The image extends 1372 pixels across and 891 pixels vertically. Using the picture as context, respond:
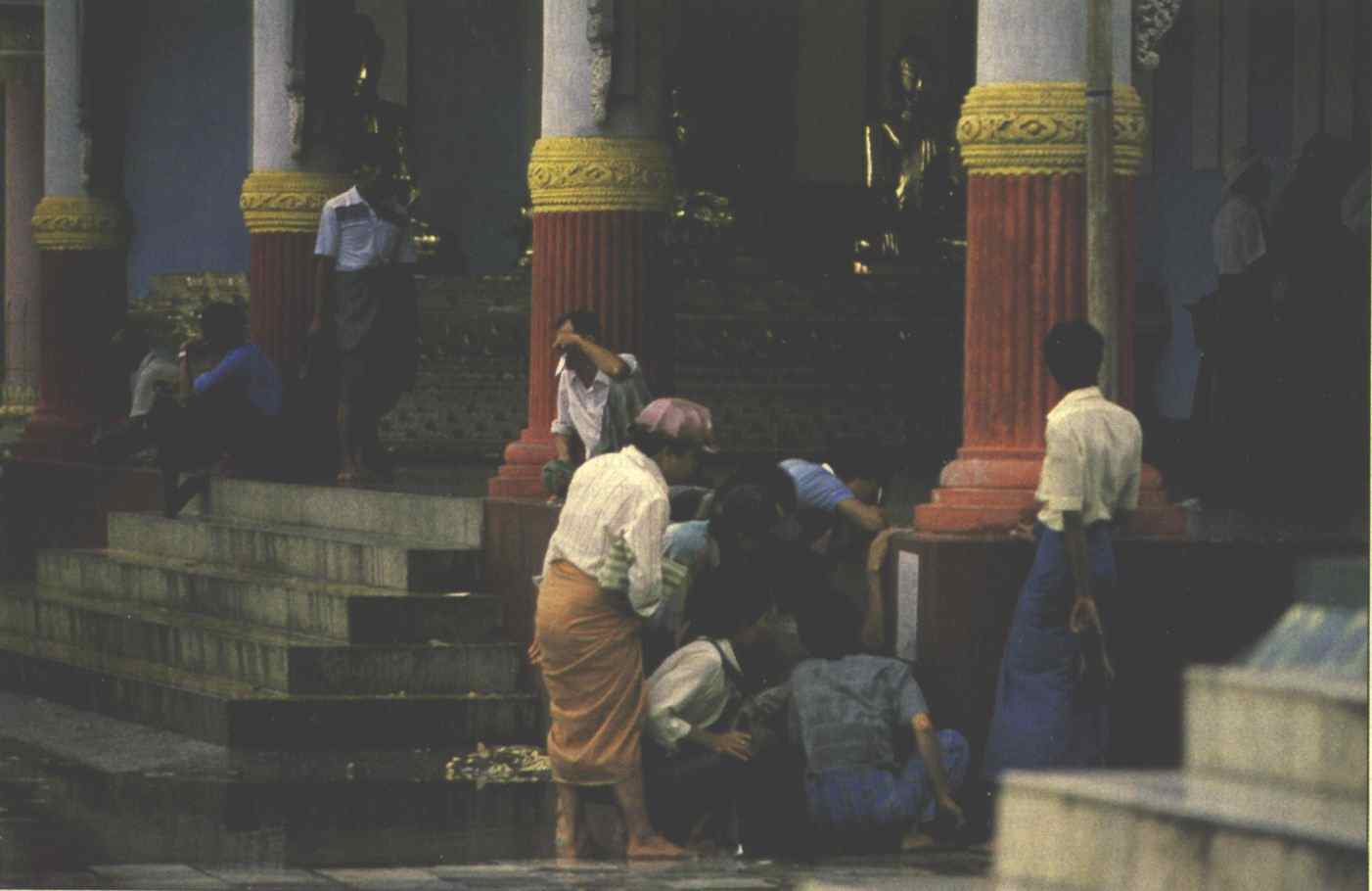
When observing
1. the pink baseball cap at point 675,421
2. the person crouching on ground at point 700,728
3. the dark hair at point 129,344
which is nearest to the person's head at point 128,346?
the dark hair at point 129,344

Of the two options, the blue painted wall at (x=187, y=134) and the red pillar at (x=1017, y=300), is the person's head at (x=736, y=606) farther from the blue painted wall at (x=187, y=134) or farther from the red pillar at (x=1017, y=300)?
the blue painted wall at (x=187, y=134)

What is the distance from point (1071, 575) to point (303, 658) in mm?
4063

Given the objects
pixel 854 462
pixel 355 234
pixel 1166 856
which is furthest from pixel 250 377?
pixel 1166 856

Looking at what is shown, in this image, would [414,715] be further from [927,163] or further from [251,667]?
[927,163]

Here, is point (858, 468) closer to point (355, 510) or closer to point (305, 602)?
point (305, 602)

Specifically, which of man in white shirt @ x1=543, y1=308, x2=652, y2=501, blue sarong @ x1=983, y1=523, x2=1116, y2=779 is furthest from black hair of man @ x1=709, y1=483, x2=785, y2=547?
man in white shirt @ x1=543, y1=308, x2=652, y2=501

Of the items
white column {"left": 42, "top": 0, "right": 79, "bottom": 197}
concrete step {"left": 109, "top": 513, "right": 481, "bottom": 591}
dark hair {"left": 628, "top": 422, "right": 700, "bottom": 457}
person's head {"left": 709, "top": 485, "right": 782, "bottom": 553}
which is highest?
white column {"left": 42, "top": 0, "right": 79, "bottom": 197}

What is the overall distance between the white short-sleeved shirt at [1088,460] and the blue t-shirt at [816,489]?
122cm

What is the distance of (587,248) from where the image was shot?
15148 millimetres

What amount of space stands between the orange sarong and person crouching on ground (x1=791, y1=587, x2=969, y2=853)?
0.59m

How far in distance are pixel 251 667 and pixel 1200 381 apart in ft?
15.5

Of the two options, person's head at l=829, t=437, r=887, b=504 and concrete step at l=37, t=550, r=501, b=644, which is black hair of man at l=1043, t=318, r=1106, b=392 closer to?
person's head at l=829, t=437, r=887, b=504

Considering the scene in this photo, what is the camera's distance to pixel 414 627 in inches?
575

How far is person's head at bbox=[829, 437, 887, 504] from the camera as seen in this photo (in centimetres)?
1254
